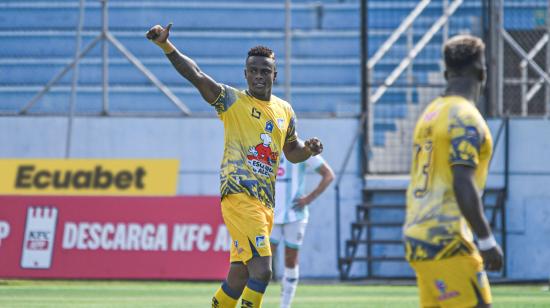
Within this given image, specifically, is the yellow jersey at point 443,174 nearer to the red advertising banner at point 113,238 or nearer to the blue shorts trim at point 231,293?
the blue shorts trim at point 231,293

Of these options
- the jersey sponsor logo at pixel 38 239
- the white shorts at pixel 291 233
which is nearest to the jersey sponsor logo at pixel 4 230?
the jersey sponsor logo at pixel 38 239

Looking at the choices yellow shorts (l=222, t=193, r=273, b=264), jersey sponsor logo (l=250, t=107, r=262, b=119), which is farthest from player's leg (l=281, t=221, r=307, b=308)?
jersey sponsor logo (l=250, t=107, r=262, b=119)

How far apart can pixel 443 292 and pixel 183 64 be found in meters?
3.15

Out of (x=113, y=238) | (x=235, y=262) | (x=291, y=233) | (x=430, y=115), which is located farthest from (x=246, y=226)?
(x=113, y=238)

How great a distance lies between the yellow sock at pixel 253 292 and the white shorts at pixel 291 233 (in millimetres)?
4740

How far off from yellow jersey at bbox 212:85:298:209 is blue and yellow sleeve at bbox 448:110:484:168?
3.07 m

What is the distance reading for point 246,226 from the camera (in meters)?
8.42

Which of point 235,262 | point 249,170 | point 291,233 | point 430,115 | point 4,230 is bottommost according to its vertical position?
point 4,230

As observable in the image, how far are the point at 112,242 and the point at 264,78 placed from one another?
9729 millimetres

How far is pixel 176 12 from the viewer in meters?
20.9

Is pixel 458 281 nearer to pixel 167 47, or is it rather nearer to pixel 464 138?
pixel 464 138

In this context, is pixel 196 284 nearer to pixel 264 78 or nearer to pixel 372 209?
pixel 372 209

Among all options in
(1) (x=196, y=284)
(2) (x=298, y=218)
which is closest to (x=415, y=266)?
(2) (x=298, y=218)

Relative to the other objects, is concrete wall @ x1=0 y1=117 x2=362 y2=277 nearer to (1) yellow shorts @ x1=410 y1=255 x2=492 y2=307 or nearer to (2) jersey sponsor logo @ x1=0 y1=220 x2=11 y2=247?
(2) jersey sponsor logo @ x1=0 y1=220 x2=11 y2=247
